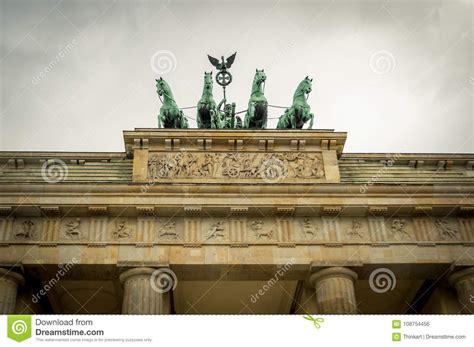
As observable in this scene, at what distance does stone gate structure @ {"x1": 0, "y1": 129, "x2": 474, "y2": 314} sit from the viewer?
18.1 metres

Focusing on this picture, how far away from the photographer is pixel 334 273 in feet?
59.4

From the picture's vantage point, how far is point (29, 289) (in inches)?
742

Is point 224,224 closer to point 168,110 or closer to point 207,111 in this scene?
point 207,111

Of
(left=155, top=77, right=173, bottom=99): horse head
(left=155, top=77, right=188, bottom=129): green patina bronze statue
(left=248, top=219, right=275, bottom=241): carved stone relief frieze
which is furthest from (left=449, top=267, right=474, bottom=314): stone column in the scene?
(left=155, top=77, right=173, bottom=99): horse head

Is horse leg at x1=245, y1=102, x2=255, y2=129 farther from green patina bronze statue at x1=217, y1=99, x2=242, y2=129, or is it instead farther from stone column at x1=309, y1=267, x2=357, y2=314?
stone column at x1=309, y1=267, x2=357, y2=314

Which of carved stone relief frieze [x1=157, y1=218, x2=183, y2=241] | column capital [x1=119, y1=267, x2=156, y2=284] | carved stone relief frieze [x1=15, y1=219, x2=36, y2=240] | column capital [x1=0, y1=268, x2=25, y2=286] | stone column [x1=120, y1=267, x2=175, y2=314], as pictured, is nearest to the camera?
stone column [x1=120, y1=267, x2=175, y2=314]

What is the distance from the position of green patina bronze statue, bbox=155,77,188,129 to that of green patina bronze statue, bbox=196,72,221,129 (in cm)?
74

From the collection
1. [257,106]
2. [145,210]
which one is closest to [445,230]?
[257,106]

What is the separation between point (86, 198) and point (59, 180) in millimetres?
1907

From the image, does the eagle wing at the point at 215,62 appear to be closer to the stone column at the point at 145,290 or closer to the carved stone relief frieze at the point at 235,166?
the carved stone relief frieze at the point at 235,166

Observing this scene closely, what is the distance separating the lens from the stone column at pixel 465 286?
1811 centimetres
